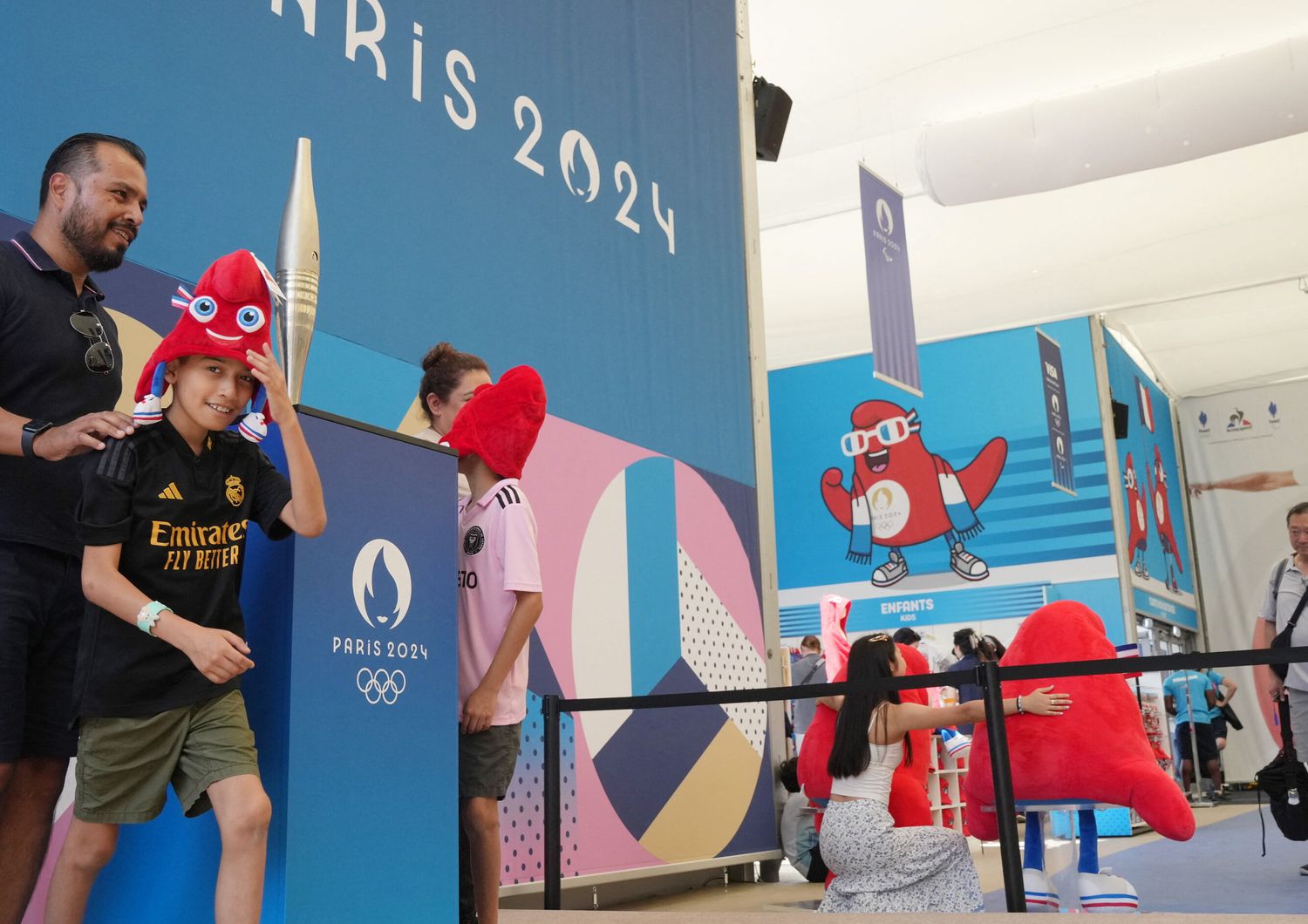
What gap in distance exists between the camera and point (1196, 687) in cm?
1144

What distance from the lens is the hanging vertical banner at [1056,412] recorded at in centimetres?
1095

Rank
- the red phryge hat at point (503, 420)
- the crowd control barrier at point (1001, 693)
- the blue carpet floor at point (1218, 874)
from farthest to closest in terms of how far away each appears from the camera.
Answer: the blue carpet floor at point (1218, 874)
the crowd control barrier at point (1001, 693)
the red phryge hat at point (503, 420)

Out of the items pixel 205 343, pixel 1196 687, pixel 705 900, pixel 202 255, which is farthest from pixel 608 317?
pixel 1196 687

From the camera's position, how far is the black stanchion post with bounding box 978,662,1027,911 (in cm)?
310

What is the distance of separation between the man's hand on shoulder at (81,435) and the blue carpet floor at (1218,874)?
332 centimetres

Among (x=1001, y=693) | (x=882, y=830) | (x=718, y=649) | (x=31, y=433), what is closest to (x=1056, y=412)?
(x=718, y=649)

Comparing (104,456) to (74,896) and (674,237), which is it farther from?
(674,237)

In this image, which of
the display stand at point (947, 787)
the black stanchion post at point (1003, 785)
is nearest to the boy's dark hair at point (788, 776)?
the display stand at point (947, 787)

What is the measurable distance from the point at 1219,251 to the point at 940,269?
8.91 feet

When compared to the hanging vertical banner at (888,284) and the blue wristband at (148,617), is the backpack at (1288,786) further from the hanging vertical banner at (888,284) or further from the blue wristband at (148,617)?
the blue wristband at (148,617)

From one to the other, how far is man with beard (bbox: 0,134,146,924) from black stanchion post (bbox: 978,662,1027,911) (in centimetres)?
216

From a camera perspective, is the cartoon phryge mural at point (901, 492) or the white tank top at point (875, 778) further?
the cartoon phryge mural at point (901, 492)

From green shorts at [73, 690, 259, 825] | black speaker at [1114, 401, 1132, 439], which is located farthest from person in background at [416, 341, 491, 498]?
black speaker at [1114, 401, 1132, 439]

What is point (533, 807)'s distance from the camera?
4.11m
